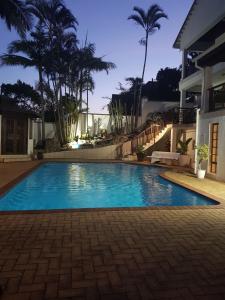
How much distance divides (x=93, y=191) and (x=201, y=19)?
13315mm

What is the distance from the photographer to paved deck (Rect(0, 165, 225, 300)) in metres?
2.98

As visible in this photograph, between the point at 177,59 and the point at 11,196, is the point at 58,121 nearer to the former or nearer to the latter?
the point at 11,196

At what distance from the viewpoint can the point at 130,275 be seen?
10.8ft

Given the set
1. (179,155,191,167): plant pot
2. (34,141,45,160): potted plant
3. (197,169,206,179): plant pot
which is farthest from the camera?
(34,141,45,160): potted plant

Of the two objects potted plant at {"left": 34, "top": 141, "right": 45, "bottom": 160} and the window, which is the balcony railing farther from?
potted plant at {"left": 34, "top": 141, "right": 45, "bottom": 160}

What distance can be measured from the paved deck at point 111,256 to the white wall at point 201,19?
1332cm

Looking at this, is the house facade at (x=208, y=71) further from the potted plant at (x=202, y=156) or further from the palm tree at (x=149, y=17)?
the palm tree at (x=149, y=17)

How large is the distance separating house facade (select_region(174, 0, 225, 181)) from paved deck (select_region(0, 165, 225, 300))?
20.3 feet

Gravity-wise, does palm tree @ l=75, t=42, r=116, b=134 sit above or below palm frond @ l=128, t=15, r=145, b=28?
below

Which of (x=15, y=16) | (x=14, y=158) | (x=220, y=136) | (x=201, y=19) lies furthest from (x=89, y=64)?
(x=220, y=136)

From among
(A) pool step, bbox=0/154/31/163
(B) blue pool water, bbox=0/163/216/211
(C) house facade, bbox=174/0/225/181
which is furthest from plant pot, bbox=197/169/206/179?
(A) pool step, bbox=0/154/31/163

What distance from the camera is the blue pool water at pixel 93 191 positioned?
26.4 feet

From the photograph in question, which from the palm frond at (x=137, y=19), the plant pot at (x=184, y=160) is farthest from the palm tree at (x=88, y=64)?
the plant pot at (x=184, y=160)

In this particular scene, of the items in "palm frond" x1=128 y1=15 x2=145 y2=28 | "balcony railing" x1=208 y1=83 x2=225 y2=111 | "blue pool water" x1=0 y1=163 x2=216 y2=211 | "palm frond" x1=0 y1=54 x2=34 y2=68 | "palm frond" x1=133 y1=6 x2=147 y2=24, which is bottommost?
"blue pool water" x1=0 y1=163 x2=216 y2=211
